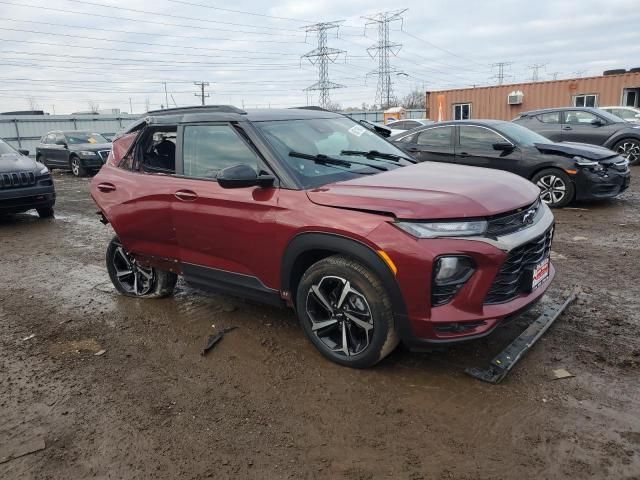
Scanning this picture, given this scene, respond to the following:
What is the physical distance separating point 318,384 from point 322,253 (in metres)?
0.86

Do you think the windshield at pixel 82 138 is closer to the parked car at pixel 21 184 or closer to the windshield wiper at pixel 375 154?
the parked car at pixel 21 184

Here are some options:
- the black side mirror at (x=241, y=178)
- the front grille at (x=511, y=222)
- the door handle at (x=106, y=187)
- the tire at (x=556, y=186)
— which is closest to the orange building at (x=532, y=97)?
the tire at (x=556, y=186)

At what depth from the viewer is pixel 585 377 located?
3.19 metres

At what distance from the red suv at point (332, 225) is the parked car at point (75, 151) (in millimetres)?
13403

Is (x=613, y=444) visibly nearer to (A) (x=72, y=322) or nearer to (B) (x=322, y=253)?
(B) (x=322, y=253)

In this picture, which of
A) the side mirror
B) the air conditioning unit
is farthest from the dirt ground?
the air conditioning unit

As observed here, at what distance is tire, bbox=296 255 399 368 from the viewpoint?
3105mm

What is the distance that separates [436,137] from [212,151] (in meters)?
6.15

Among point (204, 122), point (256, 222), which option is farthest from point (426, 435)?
point (204, 122)

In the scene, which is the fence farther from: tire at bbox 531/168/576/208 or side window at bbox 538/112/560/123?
tire at bbox 531/168/576/208

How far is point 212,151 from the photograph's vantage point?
13.2 ft

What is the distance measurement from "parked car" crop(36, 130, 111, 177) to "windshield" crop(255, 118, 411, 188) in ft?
46.1

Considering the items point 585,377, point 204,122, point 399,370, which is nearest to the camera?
point 585,377

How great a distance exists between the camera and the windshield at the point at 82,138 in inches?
696
